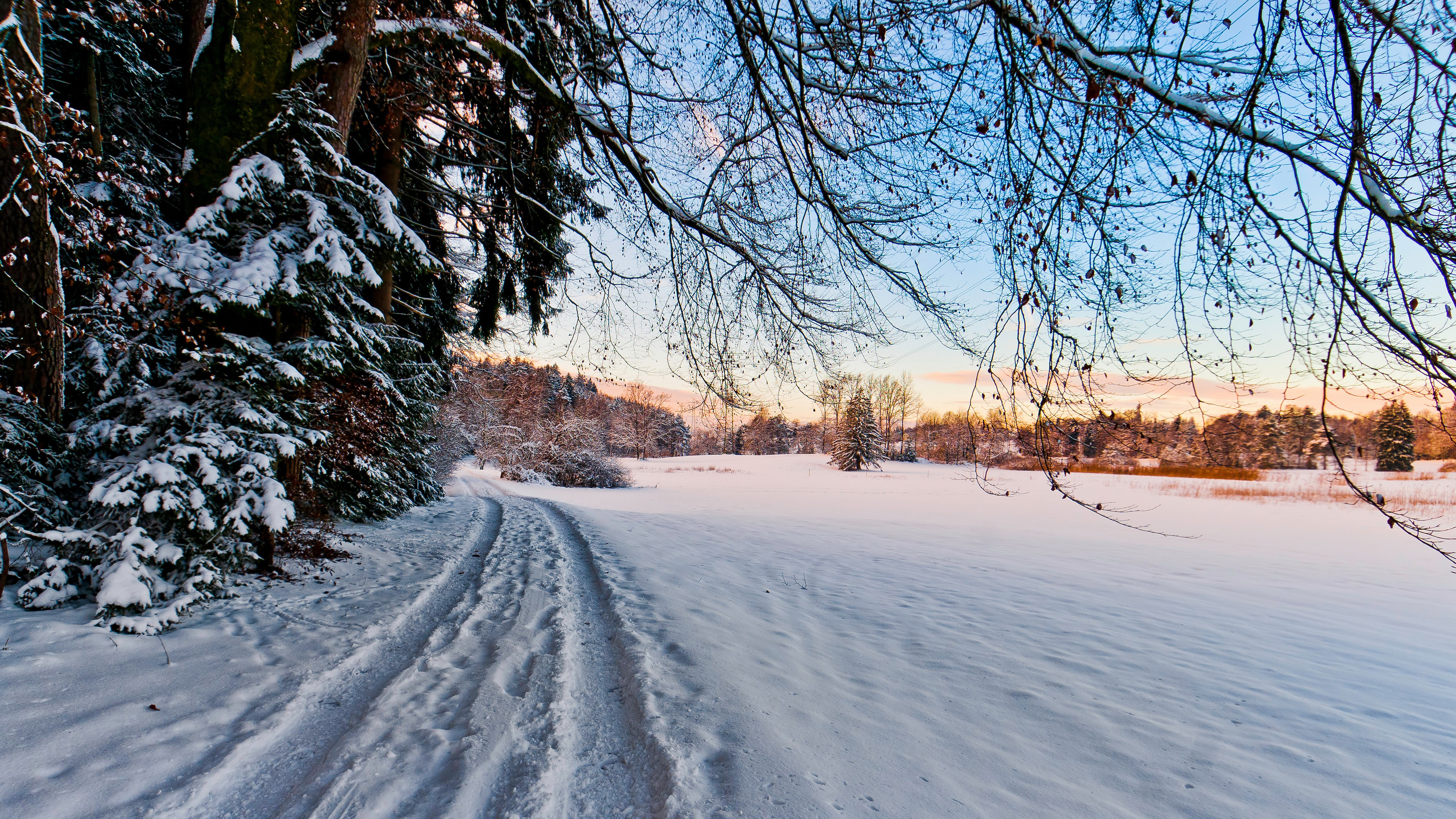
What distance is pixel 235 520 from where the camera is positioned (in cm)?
352

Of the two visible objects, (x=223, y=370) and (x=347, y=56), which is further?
(x=347, y=56)

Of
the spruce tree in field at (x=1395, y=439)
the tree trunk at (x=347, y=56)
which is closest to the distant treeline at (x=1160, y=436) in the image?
the spruce tree in field at (x=1395, y=439)

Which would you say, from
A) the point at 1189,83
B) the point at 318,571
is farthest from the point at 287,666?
the point at 1189,83

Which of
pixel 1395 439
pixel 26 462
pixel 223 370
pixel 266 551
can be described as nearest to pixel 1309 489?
pixel 1395 439

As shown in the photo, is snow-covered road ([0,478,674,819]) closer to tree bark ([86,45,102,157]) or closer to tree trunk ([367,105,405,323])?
tree trunk ([367,105,405,323])

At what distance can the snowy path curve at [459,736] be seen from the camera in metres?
1.86

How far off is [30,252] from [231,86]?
1.82 m

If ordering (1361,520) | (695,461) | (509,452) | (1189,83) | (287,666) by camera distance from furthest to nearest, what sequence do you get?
1. (695,461)
2. (509,452)
3. (1361,520)
4. (287,666)
5. (1189,83)

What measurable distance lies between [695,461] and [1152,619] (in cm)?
4031

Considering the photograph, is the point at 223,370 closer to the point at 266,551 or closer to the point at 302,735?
the point at 266,551

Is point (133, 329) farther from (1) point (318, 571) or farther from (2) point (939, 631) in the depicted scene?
(2) point (939, 631)

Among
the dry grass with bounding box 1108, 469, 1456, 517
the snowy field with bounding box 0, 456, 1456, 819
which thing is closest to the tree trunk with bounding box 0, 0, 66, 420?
the snowy field with bounding box 0, 456, 1456, 819

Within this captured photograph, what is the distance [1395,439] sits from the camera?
1116 centimetres

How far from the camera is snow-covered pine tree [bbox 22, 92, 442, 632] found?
10.6ft
